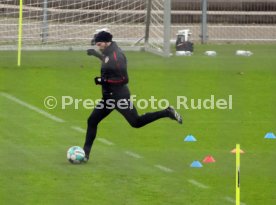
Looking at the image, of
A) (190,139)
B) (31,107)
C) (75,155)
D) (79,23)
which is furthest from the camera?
(79,23)

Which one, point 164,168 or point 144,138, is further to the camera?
point 144,138

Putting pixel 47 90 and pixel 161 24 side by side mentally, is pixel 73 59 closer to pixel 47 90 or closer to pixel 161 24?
pixel 161 24

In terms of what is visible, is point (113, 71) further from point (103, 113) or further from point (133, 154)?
point (133, 154)

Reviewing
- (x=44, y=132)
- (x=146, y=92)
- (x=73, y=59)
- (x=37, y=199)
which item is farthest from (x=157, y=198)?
(x=73, y=59)

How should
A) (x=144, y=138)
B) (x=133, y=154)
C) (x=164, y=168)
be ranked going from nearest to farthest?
1. (x=164, y=168)
2. (x=133, y=154)
3. (x=144, y=138)

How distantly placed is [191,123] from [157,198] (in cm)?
688

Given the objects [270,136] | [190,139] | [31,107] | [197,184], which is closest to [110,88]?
[190,139]

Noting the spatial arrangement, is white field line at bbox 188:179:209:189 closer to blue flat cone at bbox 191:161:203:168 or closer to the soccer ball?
blue flat cone at bbox 191:161:203:168

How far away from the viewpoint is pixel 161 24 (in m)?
34.4

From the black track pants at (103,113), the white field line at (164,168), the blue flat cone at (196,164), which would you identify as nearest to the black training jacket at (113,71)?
the black track pants at (103,113)

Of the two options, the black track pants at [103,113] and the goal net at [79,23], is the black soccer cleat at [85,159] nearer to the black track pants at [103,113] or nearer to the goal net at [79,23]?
the black track pants at [103,113]

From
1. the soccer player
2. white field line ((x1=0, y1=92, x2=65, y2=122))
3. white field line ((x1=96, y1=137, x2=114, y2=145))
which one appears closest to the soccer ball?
the soccer player

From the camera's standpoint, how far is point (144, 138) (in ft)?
66.6

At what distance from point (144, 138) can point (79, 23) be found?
16.2 meters
